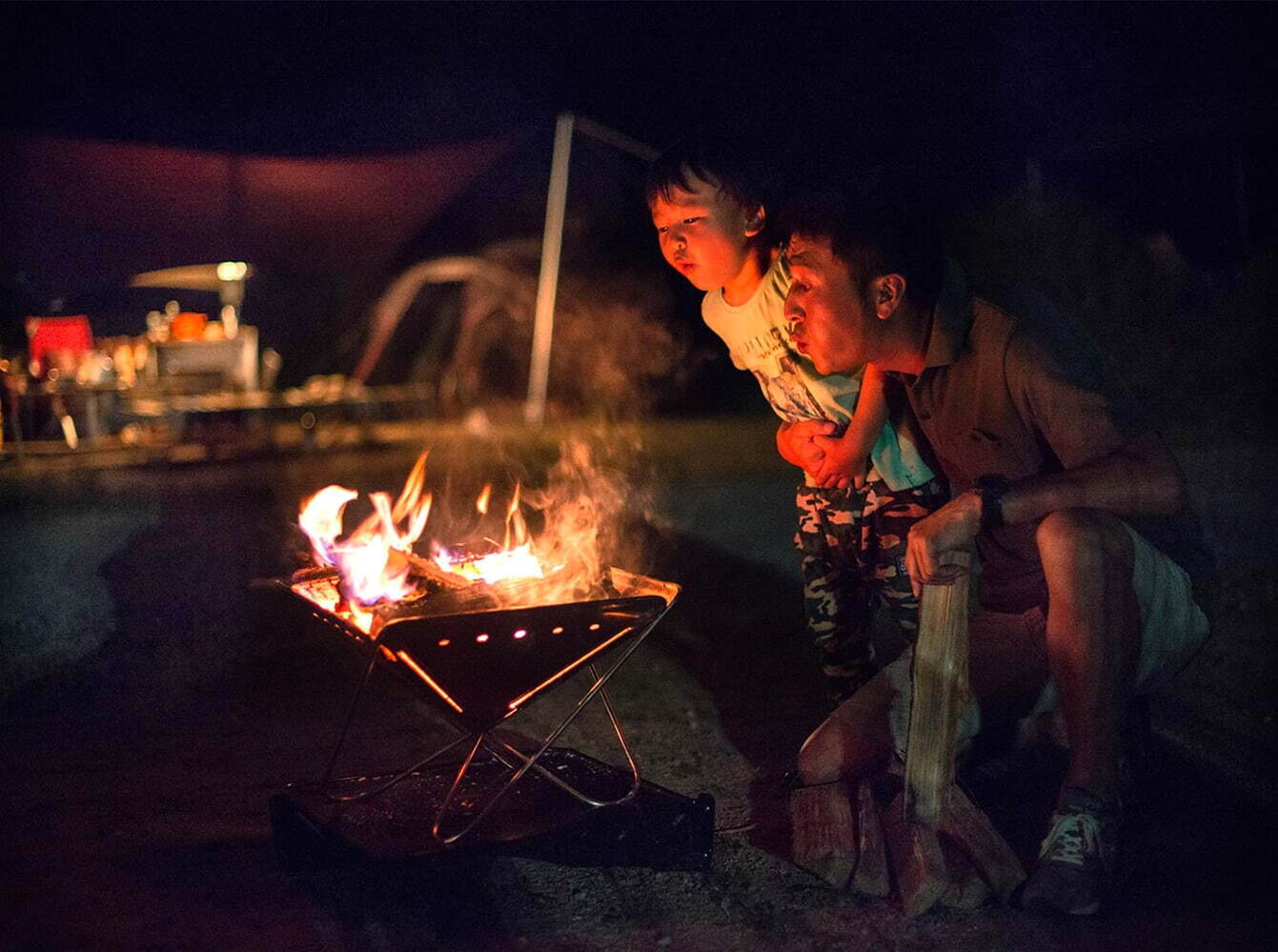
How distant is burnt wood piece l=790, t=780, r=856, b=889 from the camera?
9.46 ft

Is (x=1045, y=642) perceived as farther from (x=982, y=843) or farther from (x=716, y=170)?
(x=716, y=170)

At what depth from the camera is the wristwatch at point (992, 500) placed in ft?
9.08

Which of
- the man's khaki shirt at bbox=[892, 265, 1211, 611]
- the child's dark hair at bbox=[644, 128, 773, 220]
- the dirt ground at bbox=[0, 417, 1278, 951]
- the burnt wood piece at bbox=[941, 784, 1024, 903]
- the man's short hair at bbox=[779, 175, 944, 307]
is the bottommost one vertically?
the dirt ground at bbox=[0, 417, 1278, 951]

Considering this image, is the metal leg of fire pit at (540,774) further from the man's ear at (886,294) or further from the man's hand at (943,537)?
the man's ear at (886,294)

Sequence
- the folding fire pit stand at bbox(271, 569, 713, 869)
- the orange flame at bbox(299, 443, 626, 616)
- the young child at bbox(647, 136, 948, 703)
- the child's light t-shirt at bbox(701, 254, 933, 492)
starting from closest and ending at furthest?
the folding fire pit stand at bbox(271, 569, 713, 869), the orange flame at bbox(299, 443, 626, 616), the young child at bbox(647, 136, 948, 703), the child's light t-shirt at bbox(701, 254, 933, 492)

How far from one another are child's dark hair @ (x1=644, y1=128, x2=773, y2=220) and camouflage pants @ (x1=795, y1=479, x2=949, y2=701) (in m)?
0.88

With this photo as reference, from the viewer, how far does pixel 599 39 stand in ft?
59.5

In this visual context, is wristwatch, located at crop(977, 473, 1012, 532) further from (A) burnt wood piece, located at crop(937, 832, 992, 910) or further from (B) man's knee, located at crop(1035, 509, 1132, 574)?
(A) burnt wood piece, located at crop(937, 832, 992, 910)

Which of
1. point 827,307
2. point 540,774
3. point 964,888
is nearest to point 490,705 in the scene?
point 540,774

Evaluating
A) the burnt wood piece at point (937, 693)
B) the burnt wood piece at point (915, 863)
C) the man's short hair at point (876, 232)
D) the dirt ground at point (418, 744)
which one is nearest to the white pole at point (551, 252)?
the dirt ground at point (418, 744)

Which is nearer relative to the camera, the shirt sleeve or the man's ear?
the shirt sleeve

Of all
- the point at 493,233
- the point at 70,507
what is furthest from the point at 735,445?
the point at 70,507

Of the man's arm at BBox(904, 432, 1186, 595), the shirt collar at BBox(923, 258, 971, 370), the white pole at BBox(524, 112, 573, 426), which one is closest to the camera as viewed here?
the man's arm at BBox(904, 432, 1186, 595)

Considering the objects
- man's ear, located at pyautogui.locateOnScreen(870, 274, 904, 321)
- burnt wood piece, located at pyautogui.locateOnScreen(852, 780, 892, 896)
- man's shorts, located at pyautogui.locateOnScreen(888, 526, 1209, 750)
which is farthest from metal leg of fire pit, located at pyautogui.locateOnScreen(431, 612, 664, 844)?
man's ear, located at pyautogui.locateOnScreen(870, 274, 904, 321)
